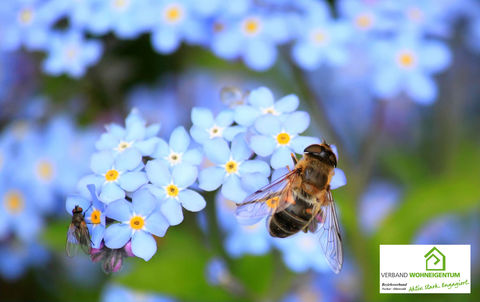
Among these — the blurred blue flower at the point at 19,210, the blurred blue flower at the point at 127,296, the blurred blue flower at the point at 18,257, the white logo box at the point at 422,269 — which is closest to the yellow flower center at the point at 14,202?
the blurred blue flower at the point at 19,210

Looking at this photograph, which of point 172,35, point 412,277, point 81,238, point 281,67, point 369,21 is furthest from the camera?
point 281,67

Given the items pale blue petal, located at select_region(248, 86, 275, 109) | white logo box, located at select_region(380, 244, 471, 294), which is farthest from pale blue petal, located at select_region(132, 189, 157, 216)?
white logo box, located at select_region(380, 244, 471, 294)

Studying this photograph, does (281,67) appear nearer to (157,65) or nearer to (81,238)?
(157,65)

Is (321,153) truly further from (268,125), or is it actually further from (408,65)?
(408,65)

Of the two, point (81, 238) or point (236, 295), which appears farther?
point (236, 295)

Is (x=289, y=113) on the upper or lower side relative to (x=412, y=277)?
upper

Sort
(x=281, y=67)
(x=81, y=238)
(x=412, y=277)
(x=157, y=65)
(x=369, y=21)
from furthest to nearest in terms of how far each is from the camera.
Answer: (x=281, y=67) < (x=157, y=65) < (x=369, y=21) < (x=412, y=277) < (x=81, y=238)

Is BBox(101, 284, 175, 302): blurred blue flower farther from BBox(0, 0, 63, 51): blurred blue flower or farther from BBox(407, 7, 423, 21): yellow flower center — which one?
BBox(407, 7, 423, 21): yellow flower center

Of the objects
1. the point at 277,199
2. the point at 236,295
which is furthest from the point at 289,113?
the point at 236,295
